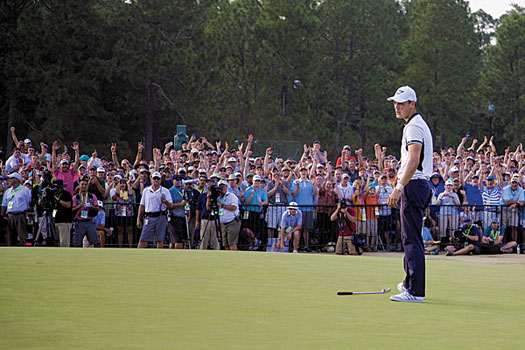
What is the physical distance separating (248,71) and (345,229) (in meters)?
41.2

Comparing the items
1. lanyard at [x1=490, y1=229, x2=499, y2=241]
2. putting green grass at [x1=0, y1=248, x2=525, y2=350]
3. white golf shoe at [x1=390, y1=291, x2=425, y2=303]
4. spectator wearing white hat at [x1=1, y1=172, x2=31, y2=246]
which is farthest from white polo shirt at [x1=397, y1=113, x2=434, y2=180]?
spectator wearing white hat at [x1=1, y1=172, x2=31, y2=246]

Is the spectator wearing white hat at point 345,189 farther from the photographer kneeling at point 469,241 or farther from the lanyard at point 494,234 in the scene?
the lanyard at point 494,234

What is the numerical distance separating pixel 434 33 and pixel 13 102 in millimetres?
40184

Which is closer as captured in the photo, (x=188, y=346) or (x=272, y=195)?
(x=188, y=346)

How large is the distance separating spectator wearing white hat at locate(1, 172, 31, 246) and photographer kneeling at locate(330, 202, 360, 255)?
7.45 metres

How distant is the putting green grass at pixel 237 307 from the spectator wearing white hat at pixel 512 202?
27.0 ft

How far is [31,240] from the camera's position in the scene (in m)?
21.1

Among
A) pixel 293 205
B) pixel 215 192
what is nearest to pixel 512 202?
pixel 293 205

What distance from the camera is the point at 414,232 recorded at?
8.95 m

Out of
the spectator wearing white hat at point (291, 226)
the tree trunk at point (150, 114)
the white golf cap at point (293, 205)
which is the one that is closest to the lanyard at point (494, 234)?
the spectator wearing white hat at point (291, 226)

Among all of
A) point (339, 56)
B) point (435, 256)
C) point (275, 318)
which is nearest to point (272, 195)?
point (435, 256)

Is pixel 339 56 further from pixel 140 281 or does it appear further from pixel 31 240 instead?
pixel 140 281

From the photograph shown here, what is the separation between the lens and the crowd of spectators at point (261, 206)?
20.3 m

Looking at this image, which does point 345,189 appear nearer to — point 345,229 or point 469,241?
point 345,229
